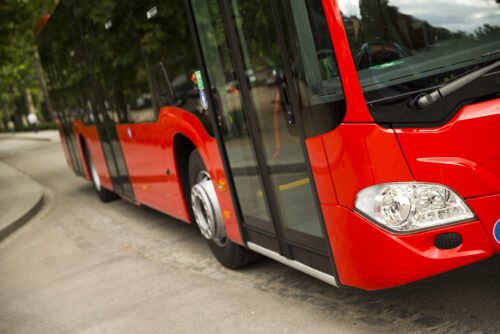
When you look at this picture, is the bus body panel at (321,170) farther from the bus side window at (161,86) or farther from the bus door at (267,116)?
the bus side window at (161,86)

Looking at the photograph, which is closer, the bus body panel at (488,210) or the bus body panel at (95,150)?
the bus body panel at (488,210)

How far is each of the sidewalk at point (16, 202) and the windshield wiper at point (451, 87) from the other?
25.4 feet

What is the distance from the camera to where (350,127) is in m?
3.44

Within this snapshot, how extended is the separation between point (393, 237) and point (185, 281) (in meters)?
2.81

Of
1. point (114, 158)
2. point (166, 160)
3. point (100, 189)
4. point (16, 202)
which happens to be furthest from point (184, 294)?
point (16, 202)

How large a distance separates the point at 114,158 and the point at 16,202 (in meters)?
4.58

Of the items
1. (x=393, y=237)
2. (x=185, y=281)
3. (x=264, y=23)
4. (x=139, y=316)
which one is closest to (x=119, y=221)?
(x=185, y=281)

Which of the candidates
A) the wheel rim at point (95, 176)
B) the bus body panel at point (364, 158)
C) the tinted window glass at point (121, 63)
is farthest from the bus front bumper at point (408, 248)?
the wheel rim at point (95, 176)

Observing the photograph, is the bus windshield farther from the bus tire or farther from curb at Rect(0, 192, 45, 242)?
the bus tire

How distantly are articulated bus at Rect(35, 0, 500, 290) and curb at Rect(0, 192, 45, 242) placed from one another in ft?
17.5

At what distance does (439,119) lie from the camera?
3.31 metres

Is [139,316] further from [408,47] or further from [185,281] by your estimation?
[408,47]

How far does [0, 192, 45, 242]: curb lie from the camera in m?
9.81

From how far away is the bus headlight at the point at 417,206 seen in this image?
3.34 m
